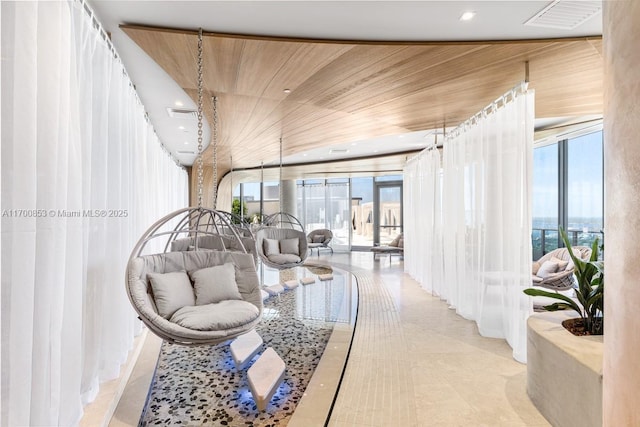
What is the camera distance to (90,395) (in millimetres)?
2312

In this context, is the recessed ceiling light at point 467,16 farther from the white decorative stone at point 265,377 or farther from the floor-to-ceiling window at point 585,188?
the floor-to-ceiling window at point 585,188

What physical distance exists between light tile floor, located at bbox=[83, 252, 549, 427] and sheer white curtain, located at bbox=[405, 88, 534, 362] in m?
0.30

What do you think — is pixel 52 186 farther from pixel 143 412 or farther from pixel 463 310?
pixel 463 310

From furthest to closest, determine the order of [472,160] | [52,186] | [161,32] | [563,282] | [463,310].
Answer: [563,282] < [463,310] < [472,160] < [161,32] < [52,186]

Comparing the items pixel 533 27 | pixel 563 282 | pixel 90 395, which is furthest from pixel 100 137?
pixel 563 282

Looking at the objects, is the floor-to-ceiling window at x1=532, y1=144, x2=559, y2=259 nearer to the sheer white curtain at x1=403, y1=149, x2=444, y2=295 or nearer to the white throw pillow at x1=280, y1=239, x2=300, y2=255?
the sheer white curtain at x1=403, y1=149, x2=444, y2=295

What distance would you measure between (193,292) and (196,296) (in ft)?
0.14

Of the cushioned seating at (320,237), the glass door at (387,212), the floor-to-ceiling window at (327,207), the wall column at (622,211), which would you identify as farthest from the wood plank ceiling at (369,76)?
the floor-to-ceiling window at (327,207)

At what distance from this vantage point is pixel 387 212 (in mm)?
12203

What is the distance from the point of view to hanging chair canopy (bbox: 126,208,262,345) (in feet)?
7.25

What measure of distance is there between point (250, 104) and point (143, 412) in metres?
3.30

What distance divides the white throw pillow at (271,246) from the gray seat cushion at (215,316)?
3142 mm

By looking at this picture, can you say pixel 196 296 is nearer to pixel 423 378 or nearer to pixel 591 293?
pixel 423 378

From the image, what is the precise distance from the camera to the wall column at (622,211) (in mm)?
1201
